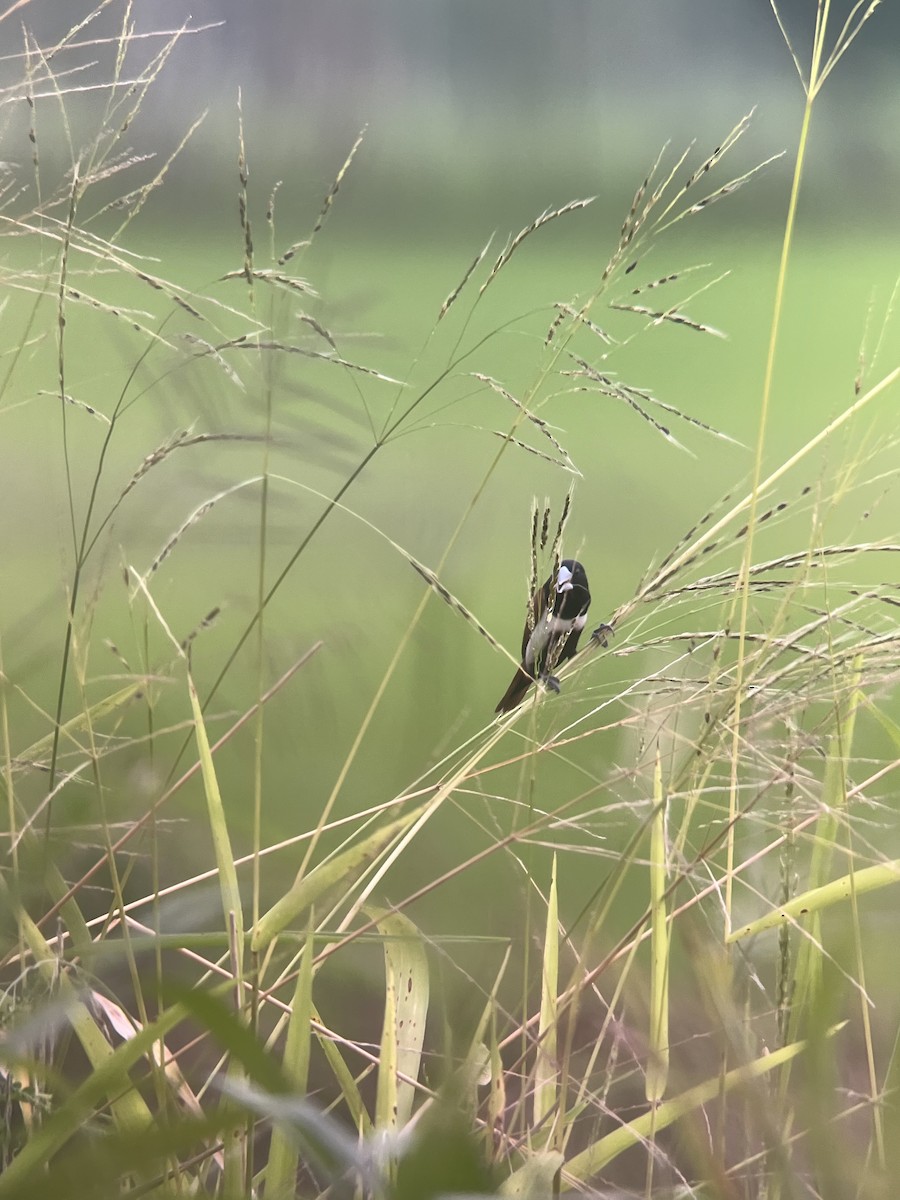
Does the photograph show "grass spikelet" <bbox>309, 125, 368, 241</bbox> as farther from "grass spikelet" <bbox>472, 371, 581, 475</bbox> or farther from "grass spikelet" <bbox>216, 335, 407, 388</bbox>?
"grass spikelet" <bbox>472, 371, 581, 475</bbox>

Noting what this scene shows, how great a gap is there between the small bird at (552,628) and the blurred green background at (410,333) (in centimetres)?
3

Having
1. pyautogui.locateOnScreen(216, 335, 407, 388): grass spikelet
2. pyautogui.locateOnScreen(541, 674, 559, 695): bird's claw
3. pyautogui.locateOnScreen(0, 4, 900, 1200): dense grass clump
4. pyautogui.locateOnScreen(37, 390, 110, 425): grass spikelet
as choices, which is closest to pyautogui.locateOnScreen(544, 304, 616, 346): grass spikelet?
pyautogui.locateOnScreen(0, 4, 900, 1200): dense grass clump

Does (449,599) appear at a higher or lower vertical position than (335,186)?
lower

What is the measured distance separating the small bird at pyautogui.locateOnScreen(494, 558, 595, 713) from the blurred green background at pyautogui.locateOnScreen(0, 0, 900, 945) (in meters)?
0.03

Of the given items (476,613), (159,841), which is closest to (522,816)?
(476,613)

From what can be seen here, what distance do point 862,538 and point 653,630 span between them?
9.1 inches

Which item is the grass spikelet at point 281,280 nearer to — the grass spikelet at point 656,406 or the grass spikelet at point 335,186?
the grass spikelet at point 335,186

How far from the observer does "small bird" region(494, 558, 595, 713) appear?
641mm

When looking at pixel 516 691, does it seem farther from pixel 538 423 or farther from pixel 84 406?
pixel 84 406

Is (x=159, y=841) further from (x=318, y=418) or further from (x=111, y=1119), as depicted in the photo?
(x=318, y=418)

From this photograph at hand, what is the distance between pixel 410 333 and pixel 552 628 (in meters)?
0.32

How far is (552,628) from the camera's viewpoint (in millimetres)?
641

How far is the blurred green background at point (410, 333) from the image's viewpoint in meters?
0.72

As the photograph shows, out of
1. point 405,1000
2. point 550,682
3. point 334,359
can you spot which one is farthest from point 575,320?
point 405,1000
